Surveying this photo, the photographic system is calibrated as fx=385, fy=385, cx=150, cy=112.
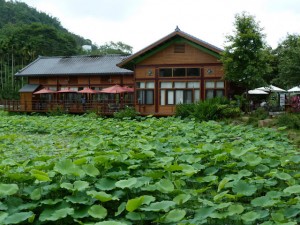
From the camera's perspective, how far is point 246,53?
15.5m

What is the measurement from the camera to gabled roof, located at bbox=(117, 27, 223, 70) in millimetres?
17211

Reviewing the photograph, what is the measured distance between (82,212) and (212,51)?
15046mm

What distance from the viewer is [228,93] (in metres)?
17.6

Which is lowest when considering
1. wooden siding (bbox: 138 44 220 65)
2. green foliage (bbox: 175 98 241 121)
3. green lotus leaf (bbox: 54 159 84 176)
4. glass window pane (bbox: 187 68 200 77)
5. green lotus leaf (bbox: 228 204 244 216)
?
green lotus leaf (bbox: 228 204 244 216)

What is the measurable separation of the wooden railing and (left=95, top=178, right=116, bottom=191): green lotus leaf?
15394mm

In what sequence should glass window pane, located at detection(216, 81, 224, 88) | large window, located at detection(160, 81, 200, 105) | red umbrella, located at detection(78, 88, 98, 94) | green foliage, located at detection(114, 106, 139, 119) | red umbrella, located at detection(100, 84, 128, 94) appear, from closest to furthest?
green foliage, located at detection(114, 106, 139, 119)
glass window pane, located at detection(216, 81, 224, 88)
large window, located at detection(160, 81, 200, 105)
red umbrella, located at detection(100, 84, 128, 94)
red umbrella, located at detection(78, 88, 98, 94)

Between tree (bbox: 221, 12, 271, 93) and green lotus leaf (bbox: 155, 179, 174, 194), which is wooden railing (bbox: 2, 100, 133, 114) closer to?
tree (bbox: 221, 12, 271, 93)

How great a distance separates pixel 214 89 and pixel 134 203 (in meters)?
15.2

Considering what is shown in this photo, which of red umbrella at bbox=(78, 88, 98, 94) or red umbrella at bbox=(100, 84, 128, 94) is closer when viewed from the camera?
red umbrella at bbox=(100, 84, 128, 94)

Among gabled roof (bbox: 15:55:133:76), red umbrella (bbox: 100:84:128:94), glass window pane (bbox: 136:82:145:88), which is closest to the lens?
glass window pane (bbox: 136:82:145:88)

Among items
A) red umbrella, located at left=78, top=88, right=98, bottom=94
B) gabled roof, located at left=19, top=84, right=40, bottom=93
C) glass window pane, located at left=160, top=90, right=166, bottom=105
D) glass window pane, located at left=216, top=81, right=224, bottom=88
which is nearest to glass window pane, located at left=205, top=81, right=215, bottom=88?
glass window pane, located at left=216, top=81, right=224, bottom=88

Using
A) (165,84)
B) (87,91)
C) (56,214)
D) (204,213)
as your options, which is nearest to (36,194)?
(56,214)

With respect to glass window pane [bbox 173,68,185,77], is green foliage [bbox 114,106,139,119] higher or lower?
lower

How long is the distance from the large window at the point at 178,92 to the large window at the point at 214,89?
42 cm
